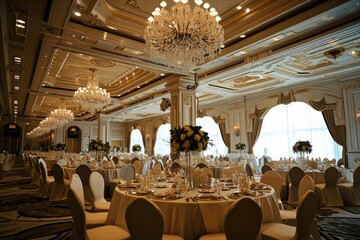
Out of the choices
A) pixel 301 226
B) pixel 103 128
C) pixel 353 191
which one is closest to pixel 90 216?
pixel 301 226

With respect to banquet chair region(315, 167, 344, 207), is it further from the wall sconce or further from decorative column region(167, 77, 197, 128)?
the wall sconce

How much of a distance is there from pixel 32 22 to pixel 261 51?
5.14 metres

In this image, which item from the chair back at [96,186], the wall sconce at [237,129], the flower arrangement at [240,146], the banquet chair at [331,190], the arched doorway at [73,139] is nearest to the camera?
the chair back at [96,186]

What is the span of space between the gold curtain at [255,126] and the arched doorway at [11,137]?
17.6 meters

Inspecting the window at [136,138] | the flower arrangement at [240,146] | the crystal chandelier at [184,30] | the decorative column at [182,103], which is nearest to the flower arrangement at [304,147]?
the decorative column at [182,103]

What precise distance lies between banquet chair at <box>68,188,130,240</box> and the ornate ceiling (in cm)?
329

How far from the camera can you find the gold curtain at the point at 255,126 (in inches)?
432

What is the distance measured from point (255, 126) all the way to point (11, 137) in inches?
763

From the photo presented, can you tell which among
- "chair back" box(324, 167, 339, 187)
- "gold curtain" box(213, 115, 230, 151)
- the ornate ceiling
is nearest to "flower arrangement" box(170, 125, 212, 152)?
the ornate ceiling

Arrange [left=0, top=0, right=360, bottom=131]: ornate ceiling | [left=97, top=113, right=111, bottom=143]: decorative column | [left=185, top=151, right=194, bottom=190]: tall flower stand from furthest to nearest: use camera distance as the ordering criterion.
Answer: [left=97, top=113, right=111, bottom=143]: decorative column < [left=0, top=0, right=360, bottom=131]: ornate ceiling < [left=185, top=151, right=194, bottom=190]: tall flower stand

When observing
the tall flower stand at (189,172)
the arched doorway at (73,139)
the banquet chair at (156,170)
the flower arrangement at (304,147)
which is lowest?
the banquet chair at (156,170)

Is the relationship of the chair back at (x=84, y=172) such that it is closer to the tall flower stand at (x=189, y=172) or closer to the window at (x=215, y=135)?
the tall flower stand at (x=189, y=172)

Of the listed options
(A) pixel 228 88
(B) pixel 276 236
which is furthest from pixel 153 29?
(A) pixel 228 88

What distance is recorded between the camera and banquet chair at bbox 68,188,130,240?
2156mm
